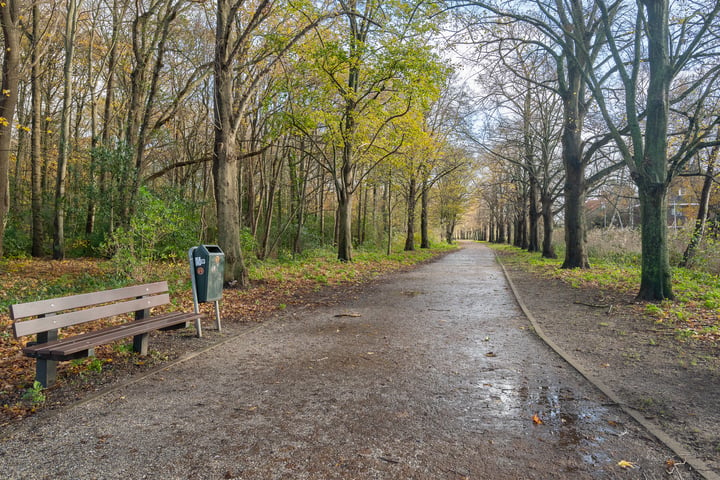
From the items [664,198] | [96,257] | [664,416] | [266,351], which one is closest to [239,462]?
[266,351]

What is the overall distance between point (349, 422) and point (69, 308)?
3113 millimetres

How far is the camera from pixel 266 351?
5.66 meters

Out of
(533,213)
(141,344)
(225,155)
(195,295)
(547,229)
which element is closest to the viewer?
(141,344)

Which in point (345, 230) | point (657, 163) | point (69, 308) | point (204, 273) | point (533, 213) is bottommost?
point (69, 308)

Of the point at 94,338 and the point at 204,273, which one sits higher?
the point at 204,273

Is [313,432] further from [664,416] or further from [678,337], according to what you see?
[678,337]

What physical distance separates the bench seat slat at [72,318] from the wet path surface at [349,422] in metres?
0.88

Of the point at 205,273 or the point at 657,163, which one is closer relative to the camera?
the point at 205,273

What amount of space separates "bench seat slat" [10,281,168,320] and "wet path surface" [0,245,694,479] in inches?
39.9

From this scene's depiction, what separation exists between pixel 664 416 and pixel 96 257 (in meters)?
19.2

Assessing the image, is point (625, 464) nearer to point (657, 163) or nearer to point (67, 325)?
point (67, 325)

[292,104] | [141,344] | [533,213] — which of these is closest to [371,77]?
[292,104]

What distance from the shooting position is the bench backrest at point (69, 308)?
12.6 feet

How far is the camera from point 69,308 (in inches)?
168
